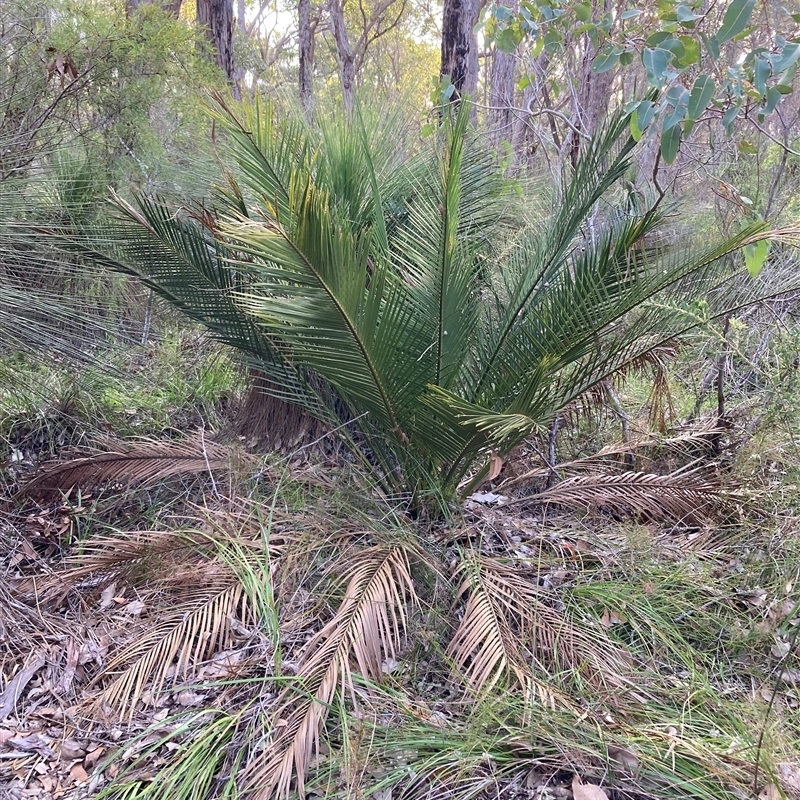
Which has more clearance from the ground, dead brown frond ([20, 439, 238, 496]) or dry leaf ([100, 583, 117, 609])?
dead brown frond ([20, 439, 238, 496])

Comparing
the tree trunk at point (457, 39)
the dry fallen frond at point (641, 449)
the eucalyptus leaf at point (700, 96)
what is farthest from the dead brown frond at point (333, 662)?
the tree trunk at point (457, 39)

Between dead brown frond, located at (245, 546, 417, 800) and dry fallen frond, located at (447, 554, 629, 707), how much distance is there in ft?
0.81

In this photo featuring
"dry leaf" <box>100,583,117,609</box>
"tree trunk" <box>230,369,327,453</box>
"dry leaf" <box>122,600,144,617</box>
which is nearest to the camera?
"dry leaf" <box>122,600,144,617</box>

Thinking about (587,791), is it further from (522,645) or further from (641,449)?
(641,449)

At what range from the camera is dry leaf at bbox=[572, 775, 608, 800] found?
176cm

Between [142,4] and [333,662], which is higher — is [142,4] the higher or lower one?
the higher one

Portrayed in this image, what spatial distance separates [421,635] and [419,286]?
1302 millimetres

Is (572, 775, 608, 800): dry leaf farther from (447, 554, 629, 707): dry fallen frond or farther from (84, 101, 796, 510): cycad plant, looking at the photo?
(84, 101, 796, 510): cycad plant

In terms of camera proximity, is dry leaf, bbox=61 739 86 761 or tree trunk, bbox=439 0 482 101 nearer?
dry leaf, bbox=61 739 86 761

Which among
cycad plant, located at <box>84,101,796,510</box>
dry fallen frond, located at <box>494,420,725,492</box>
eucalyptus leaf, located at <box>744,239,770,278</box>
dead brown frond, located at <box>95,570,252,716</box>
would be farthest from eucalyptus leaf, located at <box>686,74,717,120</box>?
dead brown frond, located at <box>95,570,252,716</box>

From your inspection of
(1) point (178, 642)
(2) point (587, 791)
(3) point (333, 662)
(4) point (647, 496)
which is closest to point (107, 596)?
(1) point (178, 642)

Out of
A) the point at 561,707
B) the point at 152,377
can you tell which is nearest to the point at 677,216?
the point at 561,707

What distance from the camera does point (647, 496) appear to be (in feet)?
9.95

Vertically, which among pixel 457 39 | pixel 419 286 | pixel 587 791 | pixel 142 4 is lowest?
pixel 587 791
